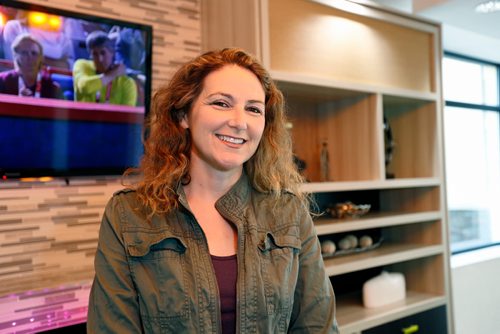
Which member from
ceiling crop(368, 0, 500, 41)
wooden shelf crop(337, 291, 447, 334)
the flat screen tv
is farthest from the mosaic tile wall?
ceiling crop(368, 0, 500, 41)

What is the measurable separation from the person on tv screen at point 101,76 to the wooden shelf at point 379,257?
1109mm

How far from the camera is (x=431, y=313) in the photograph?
88.4 inches

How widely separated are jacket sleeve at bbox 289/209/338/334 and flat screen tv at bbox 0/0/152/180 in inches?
34.2

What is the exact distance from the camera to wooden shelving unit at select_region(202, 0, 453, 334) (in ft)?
5.93

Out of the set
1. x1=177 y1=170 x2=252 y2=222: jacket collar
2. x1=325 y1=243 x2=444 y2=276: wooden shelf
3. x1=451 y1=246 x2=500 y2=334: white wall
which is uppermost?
x1=177 y1=170 x2=252 y2=222: jacket collar

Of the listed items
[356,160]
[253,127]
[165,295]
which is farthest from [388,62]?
[165,295]

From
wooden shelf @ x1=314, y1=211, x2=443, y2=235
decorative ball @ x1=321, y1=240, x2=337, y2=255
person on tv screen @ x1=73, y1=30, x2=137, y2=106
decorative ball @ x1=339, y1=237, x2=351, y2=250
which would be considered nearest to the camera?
person on tv screen @ x1=73, y1=30, x2=137, y2=106

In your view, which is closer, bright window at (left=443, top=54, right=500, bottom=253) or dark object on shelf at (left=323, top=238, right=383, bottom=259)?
dark object on shelf at (left=323, top=238, right=383, bottom=259)

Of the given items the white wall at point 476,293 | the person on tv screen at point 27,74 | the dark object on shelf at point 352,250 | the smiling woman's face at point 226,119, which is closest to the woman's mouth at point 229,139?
the smiling woman's face at point 226,119

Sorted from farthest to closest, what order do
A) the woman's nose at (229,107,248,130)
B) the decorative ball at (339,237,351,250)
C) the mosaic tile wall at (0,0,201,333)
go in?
the decorative ball at (339,237,351,250) < the mosaic tile wall at (0,0,201,333) < the woman's nose at (229,107,248,130)

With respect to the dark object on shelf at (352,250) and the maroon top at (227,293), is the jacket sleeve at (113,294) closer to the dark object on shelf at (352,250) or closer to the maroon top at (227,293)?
the maroon top at (227,293)

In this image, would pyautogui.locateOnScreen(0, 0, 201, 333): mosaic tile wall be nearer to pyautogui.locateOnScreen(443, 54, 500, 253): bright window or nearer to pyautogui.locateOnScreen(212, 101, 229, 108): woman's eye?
pyautogui.locateOnScreen(212, 101, 229, 108): woman's eye

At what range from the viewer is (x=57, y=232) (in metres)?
1.60

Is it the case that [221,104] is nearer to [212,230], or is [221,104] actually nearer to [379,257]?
[212,230]
